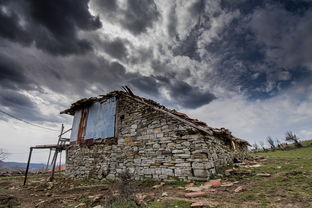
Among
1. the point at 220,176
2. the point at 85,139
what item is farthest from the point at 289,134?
the point at 85,139

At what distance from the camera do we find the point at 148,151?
646 cm

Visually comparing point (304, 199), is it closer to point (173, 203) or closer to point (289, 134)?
point (173, 203)

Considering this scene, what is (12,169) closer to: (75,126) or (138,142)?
(75,126)

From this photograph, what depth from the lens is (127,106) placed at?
8.27 metres

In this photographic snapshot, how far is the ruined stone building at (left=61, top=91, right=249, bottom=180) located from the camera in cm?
544

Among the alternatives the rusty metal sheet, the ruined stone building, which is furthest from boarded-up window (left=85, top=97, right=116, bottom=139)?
the rusty metal sheet

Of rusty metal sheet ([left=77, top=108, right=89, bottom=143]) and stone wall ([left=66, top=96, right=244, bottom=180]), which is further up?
rusty metal sheet ([left=77, top=108, right=89, bottom=143])

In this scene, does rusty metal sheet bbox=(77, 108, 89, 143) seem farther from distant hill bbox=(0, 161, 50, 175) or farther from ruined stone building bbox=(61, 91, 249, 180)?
distant hill bbox=(0, 161, 50, 175)

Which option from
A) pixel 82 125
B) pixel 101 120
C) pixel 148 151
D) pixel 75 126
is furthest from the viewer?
pixel 75 126

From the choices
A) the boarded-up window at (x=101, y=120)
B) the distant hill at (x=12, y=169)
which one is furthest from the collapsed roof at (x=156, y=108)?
the distant hill at (x=12, y=169)

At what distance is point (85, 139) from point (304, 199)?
1022 cm

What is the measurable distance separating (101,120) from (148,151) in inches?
→ 169

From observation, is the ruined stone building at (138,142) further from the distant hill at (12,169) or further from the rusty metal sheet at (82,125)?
the distant hill at (12,169)

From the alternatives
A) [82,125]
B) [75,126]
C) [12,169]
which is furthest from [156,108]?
[12,169]
